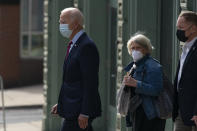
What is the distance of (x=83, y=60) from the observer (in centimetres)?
716

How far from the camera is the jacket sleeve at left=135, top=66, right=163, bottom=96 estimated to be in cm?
702

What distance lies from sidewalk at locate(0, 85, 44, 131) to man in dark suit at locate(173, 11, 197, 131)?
7730 mm

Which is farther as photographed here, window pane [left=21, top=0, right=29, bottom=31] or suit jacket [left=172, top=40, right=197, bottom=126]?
window pane [left=21, top=0, right=29, bottom=31]

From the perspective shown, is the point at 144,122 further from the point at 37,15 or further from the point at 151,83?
the point at 37,15

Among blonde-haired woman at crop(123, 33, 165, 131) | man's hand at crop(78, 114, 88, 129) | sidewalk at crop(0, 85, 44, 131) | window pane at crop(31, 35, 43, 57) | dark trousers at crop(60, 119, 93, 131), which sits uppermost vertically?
blonde-haired woman at crop(123, 33, 165, 131)

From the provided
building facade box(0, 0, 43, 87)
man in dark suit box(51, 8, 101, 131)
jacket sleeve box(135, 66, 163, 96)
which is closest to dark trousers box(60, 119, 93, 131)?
man in dark suit box(51, 8, 101, 131)

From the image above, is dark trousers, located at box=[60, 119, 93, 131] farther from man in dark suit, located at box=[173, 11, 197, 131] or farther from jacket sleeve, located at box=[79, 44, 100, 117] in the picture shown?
man in dark suit, located at box=[173, 11, 197, 131]

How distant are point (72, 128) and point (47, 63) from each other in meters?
5.78

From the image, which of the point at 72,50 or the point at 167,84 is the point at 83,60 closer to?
the point at 72,50

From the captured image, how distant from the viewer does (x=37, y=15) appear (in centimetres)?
2314

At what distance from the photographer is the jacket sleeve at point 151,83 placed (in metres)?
7.02

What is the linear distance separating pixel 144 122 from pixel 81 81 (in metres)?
0.75

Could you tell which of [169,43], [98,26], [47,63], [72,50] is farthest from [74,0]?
[72,50]

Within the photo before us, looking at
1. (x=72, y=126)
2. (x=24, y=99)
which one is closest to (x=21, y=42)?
(x=24, y=99)
